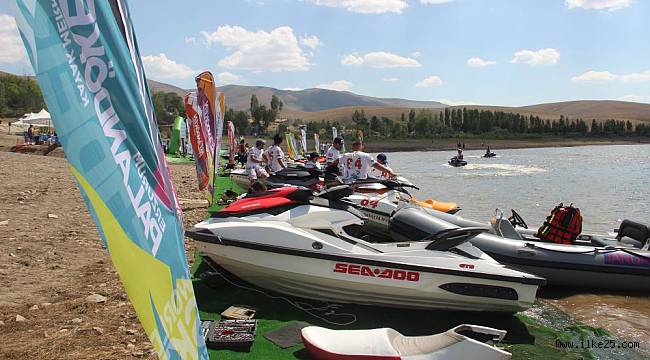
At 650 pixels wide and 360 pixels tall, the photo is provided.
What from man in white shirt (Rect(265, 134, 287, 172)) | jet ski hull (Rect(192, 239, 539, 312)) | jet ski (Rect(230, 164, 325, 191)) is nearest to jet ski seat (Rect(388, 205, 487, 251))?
jet ski hull (Rect(192, 239, 539, 312))

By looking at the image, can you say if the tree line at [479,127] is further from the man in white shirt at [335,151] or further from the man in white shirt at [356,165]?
the man in white shirt at [356,165]

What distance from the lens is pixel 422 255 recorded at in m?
5.91

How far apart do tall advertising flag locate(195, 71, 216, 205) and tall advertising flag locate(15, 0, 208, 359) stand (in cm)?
734

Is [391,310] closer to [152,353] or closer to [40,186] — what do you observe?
[152,353]

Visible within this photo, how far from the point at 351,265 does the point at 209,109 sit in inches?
193

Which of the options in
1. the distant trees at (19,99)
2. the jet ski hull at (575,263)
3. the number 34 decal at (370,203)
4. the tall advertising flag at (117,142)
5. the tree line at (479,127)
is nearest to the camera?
the tall advertising flag at (117,142)

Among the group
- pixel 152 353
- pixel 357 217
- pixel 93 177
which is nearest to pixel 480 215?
pixel 357 217

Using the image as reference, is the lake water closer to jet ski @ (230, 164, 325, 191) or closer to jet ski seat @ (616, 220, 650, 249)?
jet ski seat @ (616, 220, 650, 249)

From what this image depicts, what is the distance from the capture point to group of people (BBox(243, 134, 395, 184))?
1168 cm

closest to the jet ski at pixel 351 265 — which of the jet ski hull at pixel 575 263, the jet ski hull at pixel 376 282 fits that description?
the jet ski hull at pixel 376 282

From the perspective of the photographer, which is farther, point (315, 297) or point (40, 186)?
point (40, 186)

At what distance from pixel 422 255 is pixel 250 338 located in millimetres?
2245

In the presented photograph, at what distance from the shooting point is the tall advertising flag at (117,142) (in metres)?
1.55

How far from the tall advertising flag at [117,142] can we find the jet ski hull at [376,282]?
12.1 feet
